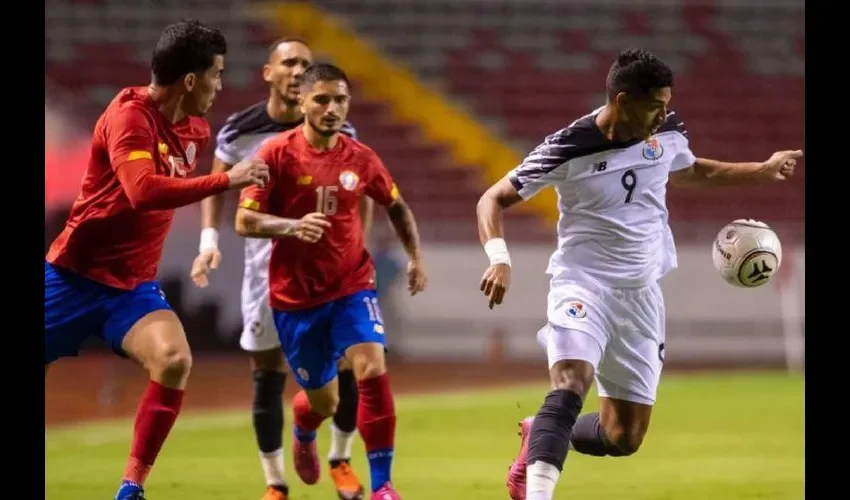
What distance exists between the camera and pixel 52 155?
15570 mm

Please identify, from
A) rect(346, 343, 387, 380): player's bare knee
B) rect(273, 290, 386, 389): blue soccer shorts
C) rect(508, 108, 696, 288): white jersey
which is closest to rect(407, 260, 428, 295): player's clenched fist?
rect(273, 290, 386, 389): blue soccer shorts

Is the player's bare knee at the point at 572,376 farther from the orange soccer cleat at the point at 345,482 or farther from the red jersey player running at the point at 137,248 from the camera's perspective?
the orange soccer cleat at the point at 345,482

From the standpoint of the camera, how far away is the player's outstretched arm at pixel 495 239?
5352mm

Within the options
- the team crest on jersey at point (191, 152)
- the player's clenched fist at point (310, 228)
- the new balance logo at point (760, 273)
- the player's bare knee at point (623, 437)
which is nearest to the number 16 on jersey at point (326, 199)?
the player's clenched fist at point (310, 228)

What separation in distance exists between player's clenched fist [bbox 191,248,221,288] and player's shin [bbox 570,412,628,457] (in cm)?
212

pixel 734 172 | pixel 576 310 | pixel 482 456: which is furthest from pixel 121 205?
pixel 482 456

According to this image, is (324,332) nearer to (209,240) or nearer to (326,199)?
(326,199)

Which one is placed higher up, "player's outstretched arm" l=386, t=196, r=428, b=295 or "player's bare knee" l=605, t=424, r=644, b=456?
"player's outstretched arm" l=386, t=196, r=428, b=295

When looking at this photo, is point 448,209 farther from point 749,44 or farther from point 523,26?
point 749,44

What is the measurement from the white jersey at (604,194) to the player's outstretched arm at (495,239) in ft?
0.21

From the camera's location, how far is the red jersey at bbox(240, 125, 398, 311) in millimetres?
6730

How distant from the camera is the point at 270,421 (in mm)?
7309

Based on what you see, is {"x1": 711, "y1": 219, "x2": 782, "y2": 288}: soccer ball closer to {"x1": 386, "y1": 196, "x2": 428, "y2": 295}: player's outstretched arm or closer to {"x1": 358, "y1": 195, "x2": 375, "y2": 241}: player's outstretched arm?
{"x1": 386, "y1": 196, "x2": 428, "y2": 295}: player's outstretched arm

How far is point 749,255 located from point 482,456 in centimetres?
308
